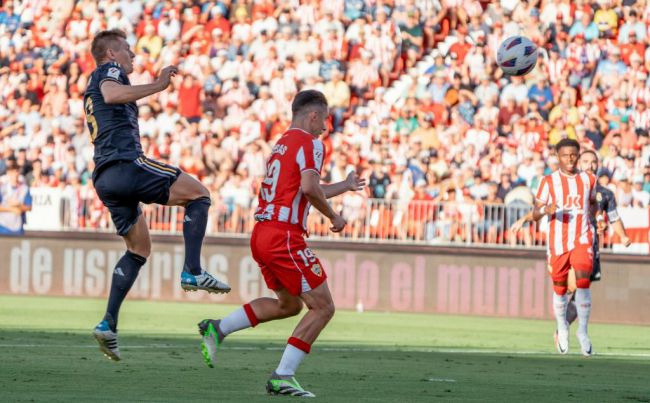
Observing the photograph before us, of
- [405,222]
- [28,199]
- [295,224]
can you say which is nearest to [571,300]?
[405,222]

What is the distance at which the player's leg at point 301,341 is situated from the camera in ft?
32.0

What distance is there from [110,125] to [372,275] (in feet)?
44.8

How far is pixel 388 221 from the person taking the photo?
23.8 m

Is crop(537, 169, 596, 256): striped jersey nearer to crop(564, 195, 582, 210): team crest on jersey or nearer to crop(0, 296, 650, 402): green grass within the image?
crop(564, 195, 582, 210): team crest on jersey

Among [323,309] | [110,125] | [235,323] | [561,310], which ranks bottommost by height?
[561,310]

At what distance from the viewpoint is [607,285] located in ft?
75.8

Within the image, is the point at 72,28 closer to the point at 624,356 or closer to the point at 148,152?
the point at 148,152

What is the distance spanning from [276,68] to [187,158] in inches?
118

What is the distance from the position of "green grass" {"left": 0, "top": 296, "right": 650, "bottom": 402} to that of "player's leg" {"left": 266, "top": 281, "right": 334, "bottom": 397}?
0.56ft

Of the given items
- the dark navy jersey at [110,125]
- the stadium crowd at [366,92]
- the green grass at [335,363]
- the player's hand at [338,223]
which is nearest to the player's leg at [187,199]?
the dark navy jersey at [110,125]

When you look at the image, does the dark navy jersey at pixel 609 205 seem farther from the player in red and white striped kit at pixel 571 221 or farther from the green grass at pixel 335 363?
the green grass at pixel 335 363

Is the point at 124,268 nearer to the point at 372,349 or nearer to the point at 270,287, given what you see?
the point at 270,287

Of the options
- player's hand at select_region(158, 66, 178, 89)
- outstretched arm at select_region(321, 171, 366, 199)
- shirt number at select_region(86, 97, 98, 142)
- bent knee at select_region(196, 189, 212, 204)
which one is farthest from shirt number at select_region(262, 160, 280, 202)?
shirt number at select_region(86, 97, 98, 142)

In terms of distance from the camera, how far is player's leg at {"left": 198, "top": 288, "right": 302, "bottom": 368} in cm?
1027
